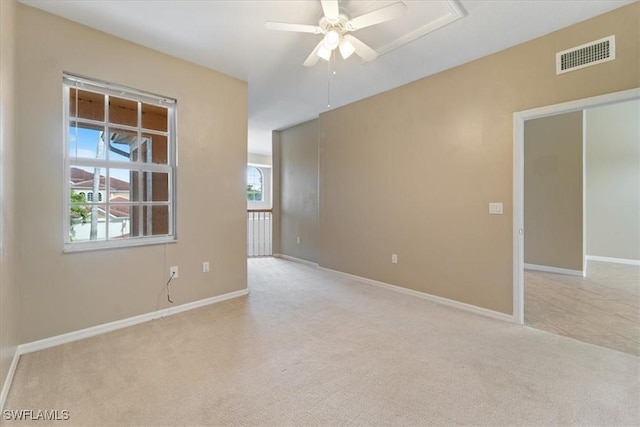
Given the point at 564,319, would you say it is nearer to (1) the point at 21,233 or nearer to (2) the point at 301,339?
(2) the point at 301,339

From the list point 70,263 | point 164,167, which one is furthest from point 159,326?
point 164,167

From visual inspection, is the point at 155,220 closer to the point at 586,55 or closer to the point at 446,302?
the point at 446,302

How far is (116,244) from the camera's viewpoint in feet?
8.93

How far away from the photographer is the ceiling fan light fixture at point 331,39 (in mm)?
2121

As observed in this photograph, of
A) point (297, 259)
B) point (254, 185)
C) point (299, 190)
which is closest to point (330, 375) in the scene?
point (297, 259)

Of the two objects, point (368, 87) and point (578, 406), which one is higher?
point (368, 87)

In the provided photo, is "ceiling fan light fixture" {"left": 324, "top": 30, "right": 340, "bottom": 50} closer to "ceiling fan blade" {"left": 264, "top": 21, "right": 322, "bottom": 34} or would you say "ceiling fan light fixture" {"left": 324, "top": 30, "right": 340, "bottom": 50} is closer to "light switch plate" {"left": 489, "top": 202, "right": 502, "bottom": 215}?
"ceiling fan blade" {"left": 264, "top": 21, "right": 322, "bottom": 34}

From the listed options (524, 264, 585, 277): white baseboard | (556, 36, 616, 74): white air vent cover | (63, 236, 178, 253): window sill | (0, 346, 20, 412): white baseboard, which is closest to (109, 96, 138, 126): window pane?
(63, 236, 178, 253): window sill

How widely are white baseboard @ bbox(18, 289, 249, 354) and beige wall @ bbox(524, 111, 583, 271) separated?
5.22 m

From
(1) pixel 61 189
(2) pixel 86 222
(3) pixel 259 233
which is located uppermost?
(1) pixel 61 189

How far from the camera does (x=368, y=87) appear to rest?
3.86 m

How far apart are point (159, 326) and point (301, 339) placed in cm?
139

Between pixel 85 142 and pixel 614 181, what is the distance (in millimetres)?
8231

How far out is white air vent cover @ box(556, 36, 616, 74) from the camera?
7.53 feet
